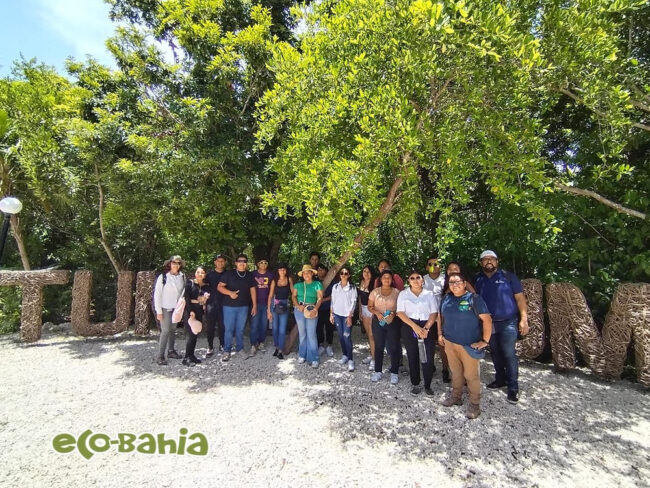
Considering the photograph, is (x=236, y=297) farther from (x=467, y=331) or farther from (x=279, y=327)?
(x=467, y=331)

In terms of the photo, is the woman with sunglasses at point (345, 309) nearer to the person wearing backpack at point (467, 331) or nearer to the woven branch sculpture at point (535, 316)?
the person wearing backpack at point (467, 331)

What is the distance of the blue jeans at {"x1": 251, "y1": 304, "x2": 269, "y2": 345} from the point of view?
668 cm

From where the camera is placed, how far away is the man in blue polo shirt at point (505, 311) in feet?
14.9

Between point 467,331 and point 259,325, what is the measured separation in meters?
4.07

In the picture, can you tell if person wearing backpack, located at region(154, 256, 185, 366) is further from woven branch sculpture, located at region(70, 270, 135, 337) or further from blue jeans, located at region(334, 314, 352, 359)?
blue jeans, located at region(334, 314, 352, 359)

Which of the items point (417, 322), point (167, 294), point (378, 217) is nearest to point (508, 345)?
point (417, 322)

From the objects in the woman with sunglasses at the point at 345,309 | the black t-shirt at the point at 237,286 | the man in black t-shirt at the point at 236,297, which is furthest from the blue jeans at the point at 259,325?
the woman with sunglasses at the point at 345,309

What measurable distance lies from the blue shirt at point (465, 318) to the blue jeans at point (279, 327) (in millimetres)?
3203

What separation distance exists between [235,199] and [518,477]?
21.8ft

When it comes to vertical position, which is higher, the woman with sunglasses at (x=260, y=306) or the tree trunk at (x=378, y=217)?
the tree trunk at (x=378, y=217)

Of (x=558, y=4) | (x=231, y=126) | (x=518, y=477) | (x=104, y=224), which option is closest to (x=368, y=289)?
(x=518, y=477)

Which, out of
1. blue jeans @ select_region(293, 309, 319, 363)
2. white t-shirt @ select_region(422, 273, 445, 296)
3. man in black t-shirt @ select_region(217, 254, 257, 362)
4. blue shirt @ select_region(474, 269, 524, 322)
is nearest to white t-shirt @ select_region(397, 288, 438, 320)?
white t-shirt @ select_region(422, 273, 445, 296)

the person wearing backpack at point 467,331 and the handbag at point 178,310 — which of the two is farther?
the handbag at point 178,310

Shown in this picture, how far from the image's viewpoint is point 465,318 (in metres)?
4.10
